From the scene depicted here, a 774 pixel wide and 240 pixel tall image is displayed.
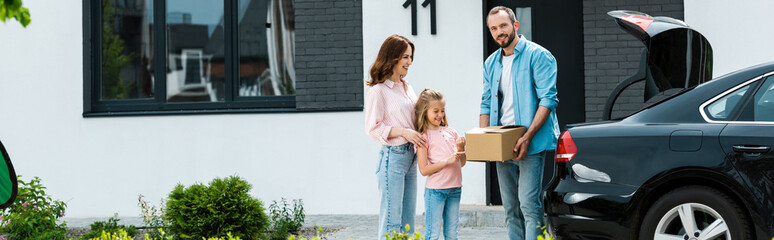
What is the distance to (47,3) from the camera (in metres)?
11.2

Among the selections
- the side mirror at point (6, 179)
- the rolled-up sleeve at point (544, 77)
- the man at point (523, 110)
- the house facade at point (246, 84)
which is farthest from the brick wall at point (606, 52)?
the side mirror at point (6, 179)

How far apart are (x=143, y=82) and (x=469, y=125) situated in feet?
12.8

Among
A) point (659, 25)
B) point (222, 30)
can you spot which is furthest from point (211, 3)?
point (659, 25)

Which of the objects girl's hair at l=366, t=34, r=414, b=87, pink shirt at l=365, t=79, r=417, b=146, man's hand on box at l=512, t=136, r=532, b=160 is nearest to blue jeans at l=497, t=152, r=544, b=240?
man's hand on box at l=512, t=136, r=532, b=160

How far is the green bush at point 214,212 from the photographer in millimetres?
7840

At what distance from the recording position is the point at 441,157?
5.86 m

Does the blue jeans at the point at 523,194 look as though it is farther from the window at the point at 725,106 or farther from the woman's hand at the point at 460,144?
the window at the point at 725,106

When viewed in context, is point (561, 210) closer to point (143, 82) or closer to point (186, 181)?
point (186, 181)

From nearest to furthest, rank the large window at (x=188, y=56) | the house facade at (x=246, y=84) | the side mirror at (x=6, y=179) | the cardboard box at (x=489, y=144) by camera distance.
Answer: the side mirror at (x=6, y=179) < the cardboard box at (x=489, y=144) < the house facade at (x=246, y=84) < the large window at (x=188, y=56)

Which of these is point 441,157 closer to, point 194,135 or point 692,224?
point 692,224

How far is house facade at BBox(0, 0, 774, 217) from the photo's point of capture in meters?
10.1

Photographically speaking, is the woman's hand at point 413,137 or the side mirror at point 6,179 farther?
the woman's hand at point 413,137

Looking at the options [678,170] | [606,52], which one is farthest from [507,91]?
[606,52]

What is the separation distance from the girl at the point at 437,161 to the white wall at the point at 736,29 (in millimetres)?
4717
